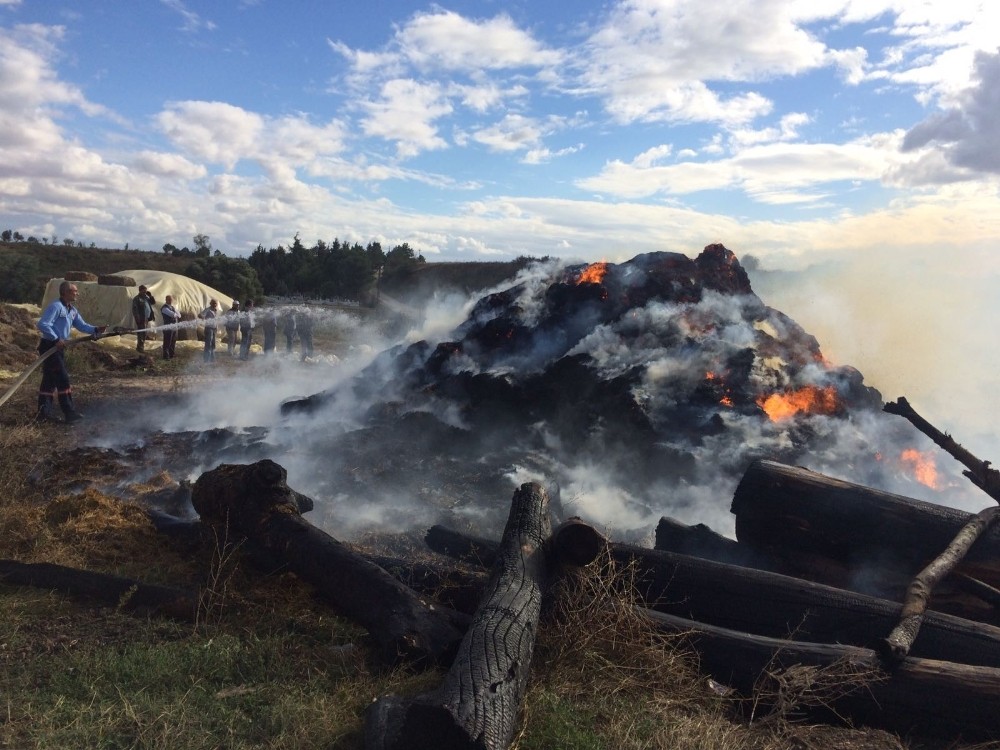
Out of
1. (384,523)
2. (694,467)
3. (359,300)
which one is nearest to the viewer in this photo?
(384,523)

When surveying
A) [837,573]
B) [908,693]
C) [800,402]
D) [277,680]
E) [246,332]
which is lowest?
[277,680]

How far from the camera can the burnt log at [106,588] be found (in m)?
4.79

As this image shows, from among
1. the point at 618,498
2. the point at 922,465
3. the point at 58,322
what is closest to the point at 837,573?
the point at 618,498

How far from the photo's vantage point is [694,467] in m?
9.16

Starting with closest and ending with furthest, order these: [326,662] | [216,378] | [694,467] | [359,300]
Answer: [326,662] → [694,467] → [216,378] → [359,300]

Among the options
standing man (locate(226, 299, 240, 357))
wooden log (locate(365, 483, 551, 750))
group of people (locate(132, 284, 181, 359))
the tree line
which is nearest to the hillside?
the tree line

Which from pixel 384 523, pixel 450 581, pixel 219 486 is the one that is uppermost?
pixel 219 486

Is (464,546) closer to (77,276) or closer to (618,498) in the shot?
(618,498)

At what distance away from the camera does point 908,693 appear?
3.80 meters

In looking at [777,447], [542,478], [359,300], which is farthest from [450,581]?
[359,300]

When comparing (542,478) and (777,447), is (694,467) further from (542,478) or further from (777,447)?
(542,478)

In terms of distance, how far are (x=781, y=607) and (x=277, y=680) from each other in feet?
10.8

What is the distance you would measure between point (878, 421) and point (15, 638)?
35.8 feet

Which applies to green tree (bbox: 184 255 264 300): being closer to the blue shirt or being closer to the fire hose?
the blue shirt
